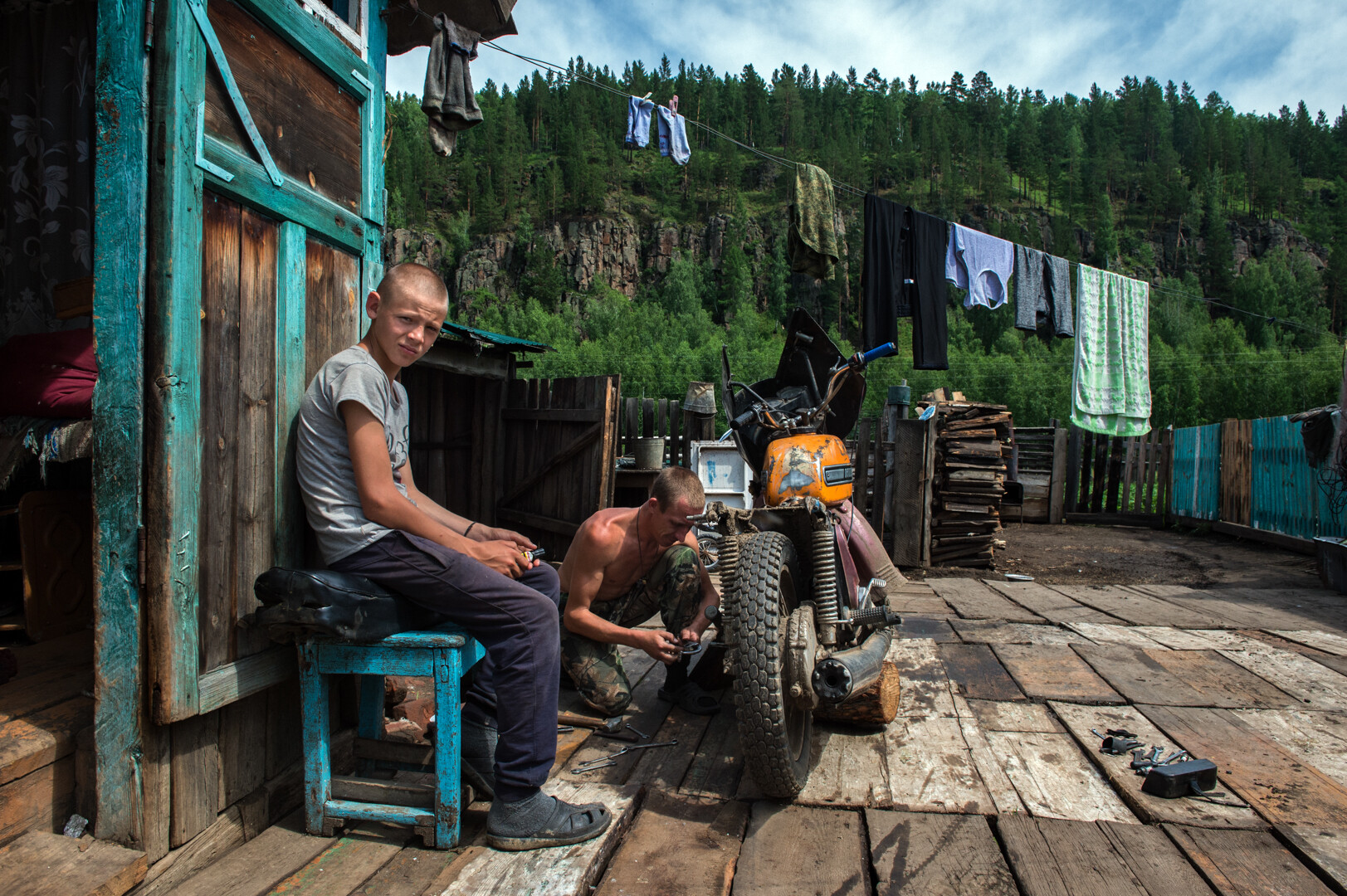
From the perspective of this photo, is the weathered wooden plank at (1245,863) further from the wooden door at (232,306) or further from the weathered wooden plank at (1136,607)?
the weathered wooden plank at (1136,607)

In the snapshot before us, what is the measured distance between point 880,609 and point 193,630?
2114 millimetres

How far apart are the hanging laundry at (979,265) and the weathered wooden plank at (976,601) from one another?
11.7ft

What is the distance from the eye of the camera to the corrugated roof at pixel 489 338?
19.2 ft

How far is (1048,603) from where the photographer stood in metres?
5.36

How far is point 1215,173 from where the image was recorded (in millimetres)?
73250

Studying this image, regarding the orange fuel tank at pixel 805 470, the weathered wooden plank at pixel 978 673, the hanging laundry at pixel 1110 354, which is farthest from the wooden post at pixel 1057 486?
the orange fuel tank at pixel 805 470

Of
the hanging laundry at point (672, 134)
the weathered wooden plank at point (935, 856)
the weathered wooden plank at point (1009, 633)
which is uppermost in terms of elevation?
the hanging laundry at point (672, 134)

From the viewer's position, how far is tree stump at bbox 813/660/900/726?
2723 mm

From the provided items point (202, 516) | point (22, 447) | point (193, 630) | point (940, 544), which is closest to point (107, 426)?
point (202, 516)

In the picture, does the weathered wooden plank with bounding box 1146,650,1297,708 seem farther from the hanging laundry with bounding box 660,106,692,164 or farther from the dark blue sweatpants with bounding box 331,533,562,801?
the hanging laundry with bounding box 660,106,692,164

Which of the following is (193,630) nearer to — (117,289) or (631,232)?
(117,289)

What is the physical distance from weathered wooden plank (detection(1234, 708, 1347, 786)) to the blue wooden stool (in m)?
2.86

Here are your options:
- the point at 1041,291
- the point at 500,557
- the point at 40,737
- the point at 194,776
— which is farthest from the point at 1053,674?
the point at 1041,291

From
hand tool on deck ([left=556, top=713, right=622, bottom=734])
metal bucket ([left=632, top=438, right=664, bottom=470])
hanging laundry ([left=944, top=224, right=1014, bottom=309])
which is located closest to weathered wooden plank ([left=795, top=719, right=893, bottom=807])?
hand tool on deck ([left=556, top=713, right=622, bottom=734])
